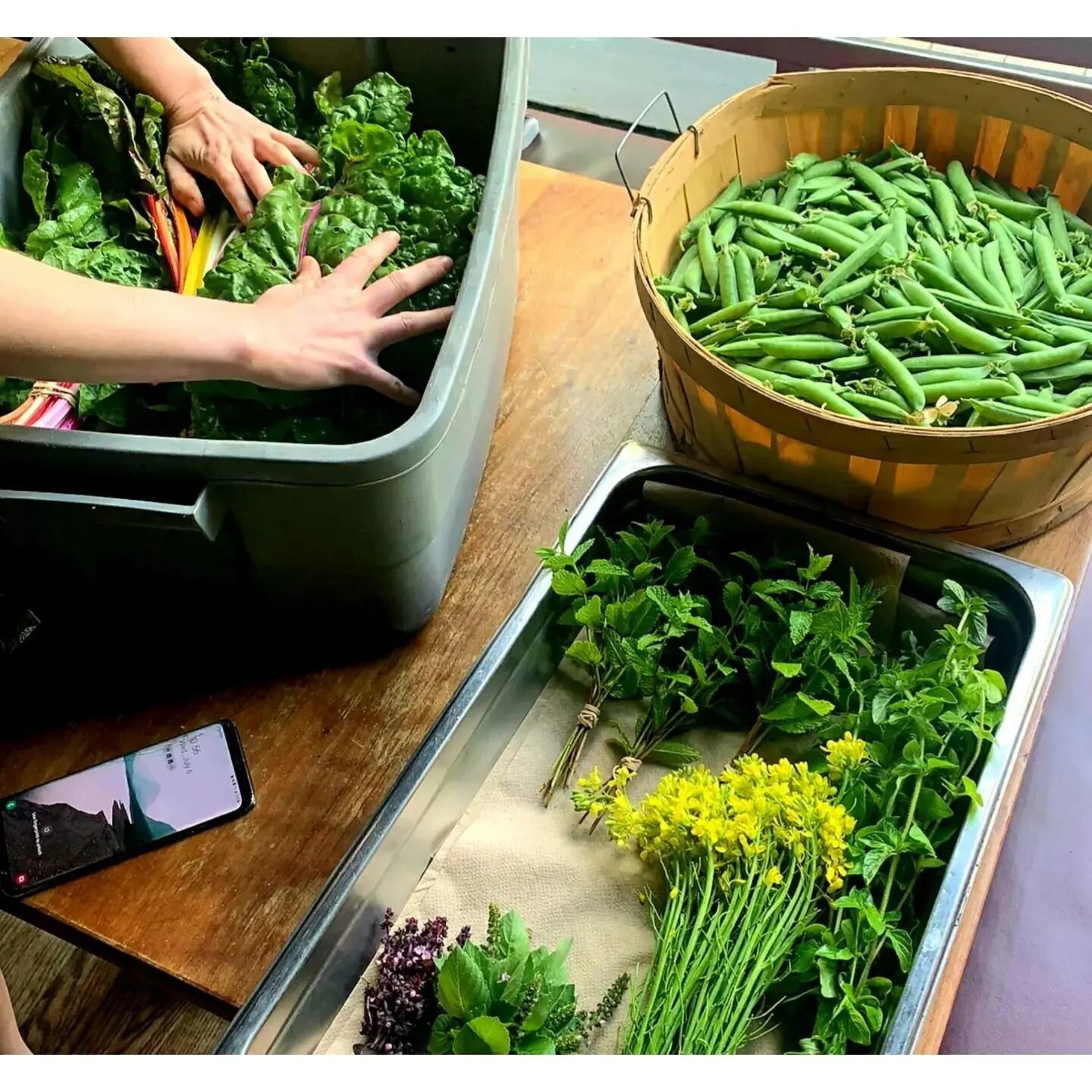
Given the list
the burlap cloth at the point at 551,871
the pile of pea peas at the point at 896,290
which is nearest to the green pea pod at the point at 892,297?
the pile of pea peas at the point at 896,290

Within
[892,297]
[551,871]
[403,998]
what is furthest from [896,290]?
[403,998]

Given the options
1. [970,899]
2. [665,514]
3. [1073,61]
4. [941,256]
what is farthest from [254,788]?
[1073,61]

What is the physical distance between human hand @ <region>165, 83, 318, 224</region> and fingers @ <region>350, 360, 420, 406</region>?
0.28m

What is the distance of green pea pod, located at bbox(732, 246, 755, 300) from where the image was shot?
2.73 feet

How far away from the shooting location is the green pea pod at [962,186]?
0.90 meters

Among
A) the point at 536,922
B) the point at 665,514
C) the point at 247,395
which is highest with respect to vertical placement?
the point at 247,395

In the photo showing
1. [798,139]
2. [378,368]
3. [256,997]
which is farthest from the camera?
[798,139]

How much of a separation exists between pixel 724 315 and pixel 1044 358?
0.81 ft

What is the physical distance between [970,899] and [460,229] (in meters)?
0.64

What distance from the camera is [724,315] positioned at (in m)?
0.81

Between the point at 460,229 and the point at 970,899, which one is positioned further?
the point at 460,229

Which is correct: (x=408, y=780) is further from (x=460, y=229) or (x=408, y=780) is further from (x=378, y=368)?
(x=460, y=229)

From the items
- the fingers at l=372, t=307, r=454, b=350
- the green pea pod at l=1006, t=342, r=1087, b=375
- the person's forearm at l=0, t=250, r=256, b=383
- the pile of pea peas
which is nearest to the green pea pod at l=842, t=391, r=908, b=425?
the pile of pea peas

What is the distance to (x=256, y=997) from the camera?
1.82 ft
